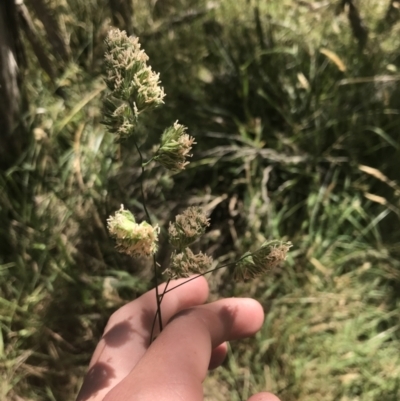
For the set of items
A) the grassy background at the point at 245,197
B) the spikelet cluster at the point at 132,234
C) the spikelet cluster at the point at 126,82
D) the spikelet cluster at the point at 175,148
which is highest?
the spikelet cluster at the point at 126,82

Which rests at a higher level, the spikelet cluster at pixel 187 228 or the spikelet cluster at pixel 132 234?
the spikelet cluster at pixel 132 234

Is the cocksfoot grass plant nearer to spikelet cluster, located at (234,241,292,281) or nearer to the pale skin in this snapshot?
spikelet cluster, located at (234,241,292,281)

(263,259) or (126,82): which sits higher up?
(126,82)

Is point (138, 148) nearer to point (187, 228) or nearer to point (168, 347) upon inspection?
point (187, 228)

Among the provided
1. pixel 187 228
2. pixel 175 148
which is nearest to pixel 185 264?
pixel 187 228

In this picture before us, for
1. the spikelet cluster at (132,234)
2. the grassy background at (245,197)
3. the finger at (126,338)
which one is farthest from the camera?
the grassy background at (245,197)

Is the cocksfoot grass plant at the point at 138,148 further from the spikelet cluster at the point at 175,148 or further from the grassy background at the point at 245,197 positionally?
the grassy background at the point at 245,197

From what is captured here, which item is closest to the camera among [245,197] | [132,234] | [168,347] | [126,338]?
[132,234]

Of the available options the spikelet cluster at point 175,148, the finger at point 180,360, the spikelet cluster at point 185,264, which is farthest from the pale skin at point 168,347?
the spikelet cluster at point 175,148
